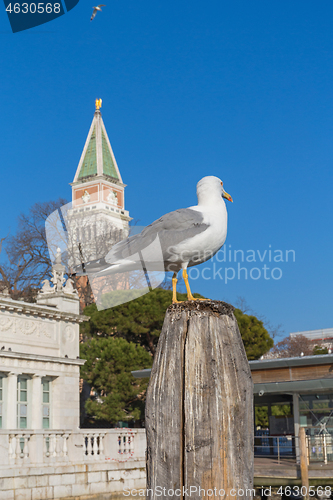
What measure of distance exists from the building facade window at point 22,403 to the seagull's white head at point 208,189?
13.1 meters

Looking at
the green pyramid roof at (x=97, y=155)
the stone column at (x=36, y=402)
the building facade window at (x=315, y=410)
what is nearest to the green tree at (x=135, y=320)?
the building facade window at (x=315, y=410)

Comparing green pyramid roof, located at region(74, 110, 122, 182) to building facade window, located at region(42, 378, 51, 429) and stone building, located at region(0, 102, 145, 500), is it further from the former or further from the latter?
building facade window, located at region(42, 378, 51, 429)

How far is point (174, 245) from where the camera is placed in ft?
14.4

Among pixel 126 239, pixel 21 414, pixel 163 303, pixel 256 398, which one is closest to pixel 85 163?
pixel 163 303

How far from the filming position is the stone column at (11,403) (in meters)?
15.6

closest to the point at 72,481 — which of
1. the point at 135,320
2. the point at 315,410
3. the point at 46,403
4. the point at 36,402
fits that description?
the point at 36,402

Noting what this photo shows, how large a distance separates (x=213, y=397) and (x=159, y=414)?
0.98ft

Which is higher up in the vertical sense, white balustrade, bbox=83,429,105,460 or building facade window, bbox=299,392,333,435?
building facade window, bbox=299,392,333,435

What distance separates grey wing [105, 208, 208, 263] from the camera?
14.2 feet

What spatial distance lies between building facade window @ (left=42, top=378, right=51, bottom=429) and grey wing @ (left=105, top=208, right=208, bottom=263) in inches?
538

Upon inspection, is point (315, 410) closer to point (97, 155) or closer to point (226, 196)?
point (226, 196)

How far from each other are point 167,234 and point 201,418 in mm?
1921

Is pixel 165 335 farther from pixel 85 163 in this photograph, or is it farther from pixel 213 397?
pixel 85 163

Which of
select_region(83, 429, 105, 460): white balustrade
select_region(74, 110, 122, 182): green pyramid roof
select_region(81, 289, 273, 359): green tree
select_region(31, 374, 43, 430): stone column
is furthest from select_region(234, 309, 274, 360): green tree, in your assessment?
select_region(74, 110, 122, 182): green pyramid roof
